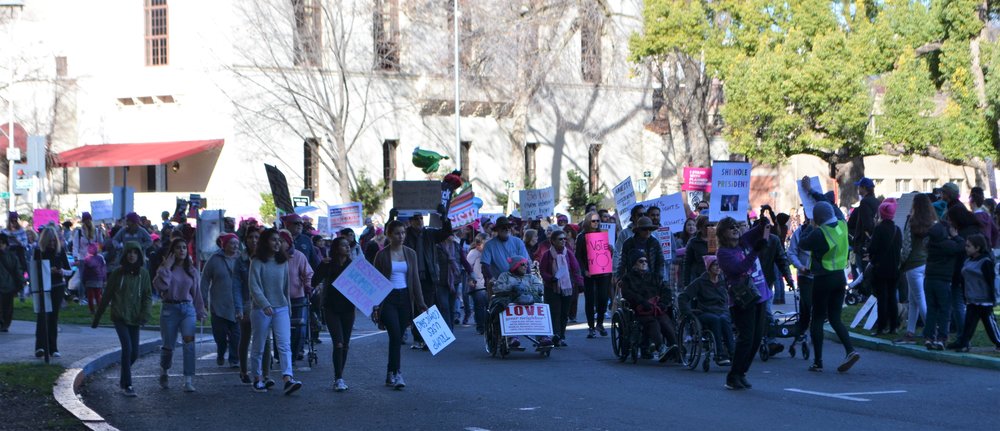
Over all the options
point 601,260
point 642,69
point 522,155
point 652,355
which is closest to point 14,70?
point 522,155

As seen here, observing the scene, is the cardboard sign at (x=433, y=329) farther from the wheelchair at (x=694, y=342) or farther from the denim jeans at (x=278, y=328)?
the wheelchair at (x=694, y=342)

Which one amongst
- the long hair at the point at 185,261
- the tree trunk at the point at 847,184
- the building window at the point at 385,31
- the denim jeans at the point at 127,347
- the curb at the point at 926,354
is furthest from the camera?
the tree trunk at the point at 847,184

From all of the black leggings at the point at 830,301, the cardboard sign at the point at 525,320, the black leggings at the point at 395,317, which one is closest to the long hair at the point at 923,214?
the black leggings at the point at 830,301

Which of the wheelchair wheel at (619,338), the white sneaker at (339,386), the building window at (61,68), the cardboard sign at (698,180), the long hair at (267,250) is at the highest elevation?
the building window at (61,68)

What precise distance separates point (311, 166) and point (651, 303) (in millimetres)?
35995

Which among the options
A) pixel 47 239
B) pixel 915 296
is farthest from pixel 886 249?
pixel 47 239

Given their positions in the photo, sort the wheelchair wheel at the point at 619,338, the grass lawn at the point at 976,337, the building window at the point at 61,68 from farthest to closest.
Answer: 1. the building window at the point at 61,68
2. the wheelchair wheel at the point at 619,338
3. the grass lawn at the point at 976,337

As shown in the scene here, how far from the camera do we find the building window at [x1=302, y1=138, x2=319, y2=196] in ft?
162

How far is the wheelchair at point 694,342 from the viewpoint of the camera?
14320 mm

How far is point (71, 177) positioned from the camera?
51844 mm

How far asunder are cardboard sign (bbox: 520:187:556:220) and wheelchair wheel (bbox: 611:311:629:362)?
1099 centimetres

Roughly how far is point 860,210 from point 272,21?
31.4 metres

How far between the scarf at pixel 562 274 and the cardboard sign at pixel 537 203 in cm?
817

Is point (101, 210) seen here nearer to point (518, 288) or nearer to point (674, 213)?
point (674, 213)
